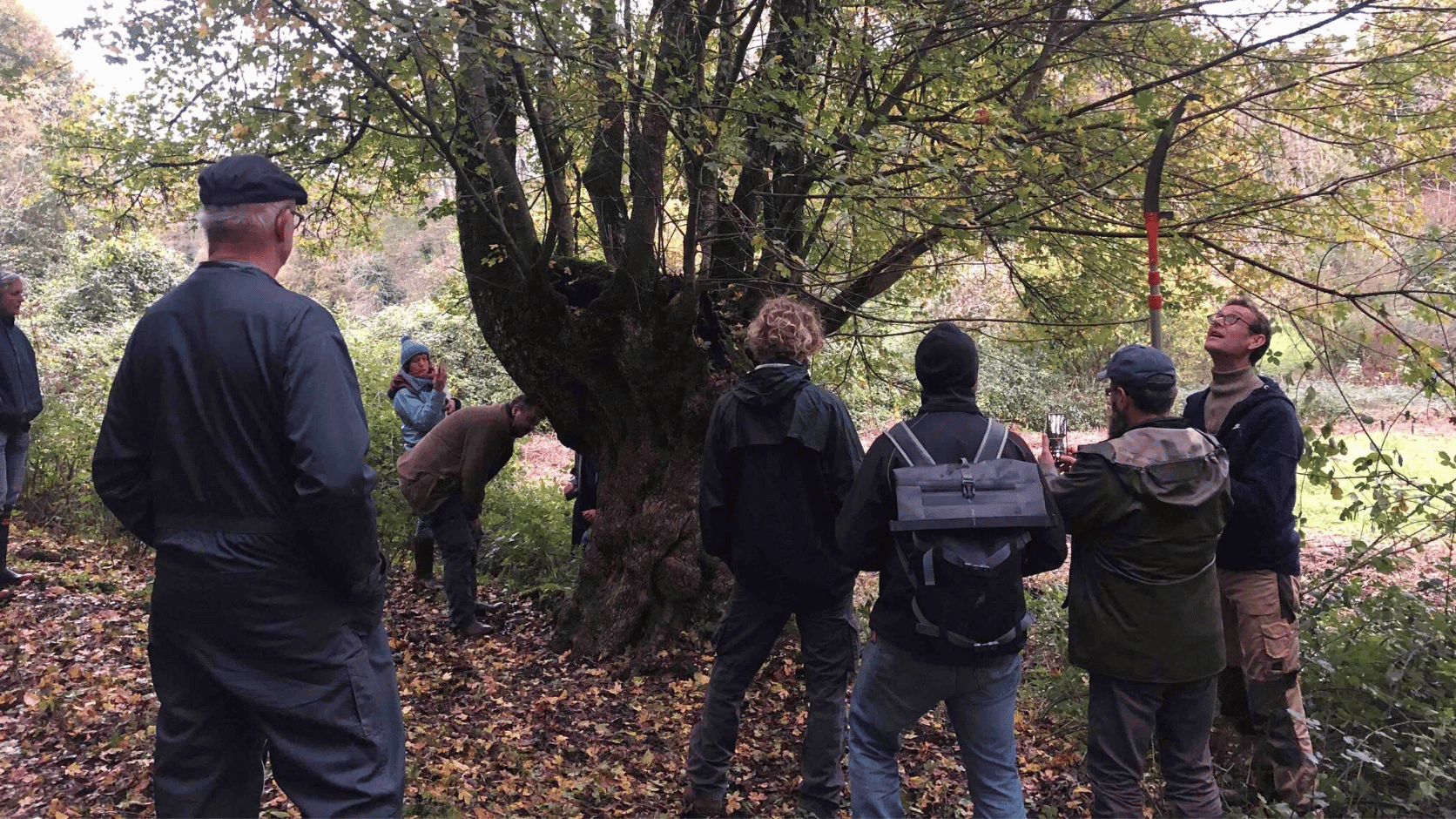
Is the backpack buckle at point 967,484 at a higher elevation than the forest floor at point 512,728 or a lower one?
higher

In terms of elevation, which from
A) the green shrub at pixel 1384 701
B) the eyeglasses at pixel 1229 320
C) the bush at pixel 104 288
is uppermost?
the bush at pixel 104 288

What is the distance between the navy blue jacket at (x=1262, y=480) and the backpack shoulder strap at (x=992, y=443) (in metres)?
1.22

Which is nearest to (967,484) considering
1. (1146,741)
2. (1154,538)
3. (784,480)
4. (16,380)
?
(1154,538)

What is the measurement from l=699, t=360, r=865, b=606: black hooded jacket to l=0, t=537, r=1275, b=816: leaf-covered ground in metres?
1.24

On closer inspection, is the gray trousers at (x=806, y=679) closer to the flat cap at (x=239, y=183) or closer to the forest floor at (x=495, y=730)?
the forest floor at (x=495, y=730)

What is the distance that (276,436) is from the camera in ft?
7.57

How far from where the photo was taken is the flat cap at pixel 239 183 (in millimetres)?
2402

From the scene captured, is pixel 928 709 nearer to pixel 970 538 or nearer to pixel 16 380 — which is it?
pixel 970 538

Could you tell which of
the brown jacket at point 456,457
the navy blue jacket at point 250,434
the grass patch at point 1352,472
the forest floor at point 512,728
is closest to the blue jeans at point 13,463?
the forest floor at point 512,728

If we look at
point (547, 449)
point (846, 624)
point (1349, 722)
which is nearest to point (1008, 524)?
point (846, 624)

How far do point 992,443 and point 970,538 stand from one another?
0.34 metres

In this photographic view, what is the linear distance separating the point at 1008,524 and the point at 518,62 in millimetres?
3596

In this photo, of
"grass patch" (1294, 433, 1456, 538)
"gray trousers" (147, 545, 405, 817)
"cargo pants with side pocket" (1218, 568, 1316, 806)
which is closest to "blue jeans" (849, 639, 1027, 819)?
"cargo pants with side pocket" (1218, 568, 1316, 806)

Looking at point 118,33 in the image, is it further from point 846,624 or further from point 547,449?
point 547,449
